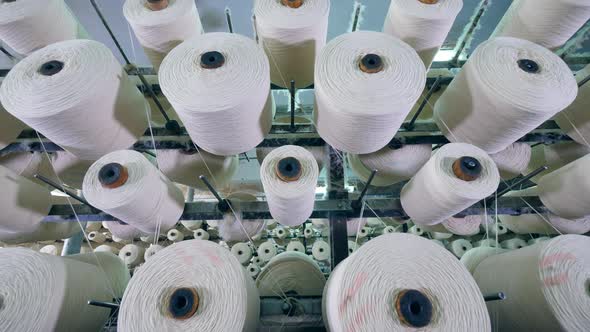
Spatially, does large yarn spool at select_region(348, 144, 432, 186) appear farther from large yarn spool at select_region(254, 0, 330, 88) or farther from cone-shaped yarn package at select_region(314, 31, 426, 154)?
large yarn spool at select_region(254, 0, 330, 88)

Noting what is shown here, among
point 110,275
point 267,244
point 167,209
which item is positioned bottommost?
point 267,244

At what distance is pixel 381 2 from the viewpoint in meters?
2.29

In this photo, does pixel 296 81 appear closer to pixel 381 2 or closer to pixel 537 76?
pixel 537 76

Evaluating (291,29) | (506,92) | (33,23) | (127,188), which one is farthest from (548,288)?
(33,23)

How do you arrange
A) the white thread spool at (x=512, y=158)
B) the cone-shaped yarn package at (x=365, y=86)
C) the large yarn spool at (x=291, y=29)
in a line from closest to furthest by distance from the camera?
1. the cone-shaped yarn package at (x=365, y=86)
2. the large yarn spool at (x=291, y=29)
3. the white thread spool at (x=512, y=158)

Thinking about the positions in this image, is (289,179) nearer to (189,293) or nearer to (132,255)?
(189,293)

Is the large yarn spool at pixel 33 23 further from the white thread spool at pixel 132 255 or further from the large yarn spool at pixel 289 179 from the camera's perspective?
the white thread spool at pixel 132 255

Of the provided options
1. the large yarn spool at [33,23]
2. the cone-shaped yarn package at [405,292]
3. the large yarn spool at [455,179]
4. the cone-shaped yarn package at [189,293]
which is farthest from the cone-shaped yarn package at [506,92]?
the large yarn spool at [33,23]

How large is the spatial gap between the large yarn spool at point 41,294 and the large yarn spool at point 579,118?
1.75 meters

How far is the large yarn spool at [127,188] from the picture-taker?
0.86 metres

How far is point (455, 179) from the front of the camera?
848 millimetres

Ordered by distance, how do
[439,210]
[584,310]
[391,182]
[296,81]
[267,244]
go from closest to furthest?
[584,310], [439,210], [296,81], [391,182], [267,244]

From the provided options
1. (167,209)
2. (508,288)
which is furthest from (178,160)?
(508,288)

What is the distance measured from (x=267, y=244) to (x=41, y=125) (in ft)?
4.92
